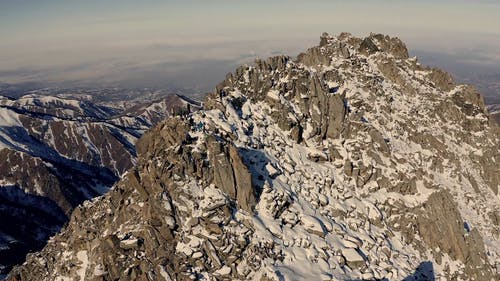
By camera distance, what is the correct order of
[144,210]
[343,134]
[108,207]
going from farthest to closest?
[343,134] < [108,207] < [144,210]

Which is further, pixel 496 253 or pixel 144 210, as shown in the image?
pixel 496 253

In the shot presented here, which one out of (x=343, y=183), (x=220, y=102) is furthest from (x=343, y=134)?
(x=220, y=102)

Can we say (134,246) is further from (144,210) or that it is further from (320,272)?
(320,272)

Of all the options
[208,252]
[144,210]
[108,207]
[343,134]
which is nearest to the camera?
[208,252]

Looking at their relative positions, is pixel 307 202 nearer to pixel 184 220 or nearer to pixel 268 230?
pixel 268 230

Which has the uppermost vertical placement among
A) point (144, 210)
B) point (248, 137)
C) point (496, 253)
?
point (248, 137)

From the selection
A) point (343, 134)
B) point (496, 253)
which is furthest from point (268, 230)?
point (496, 253)

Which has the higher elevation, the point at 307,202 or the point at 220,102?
the point at 220,102
